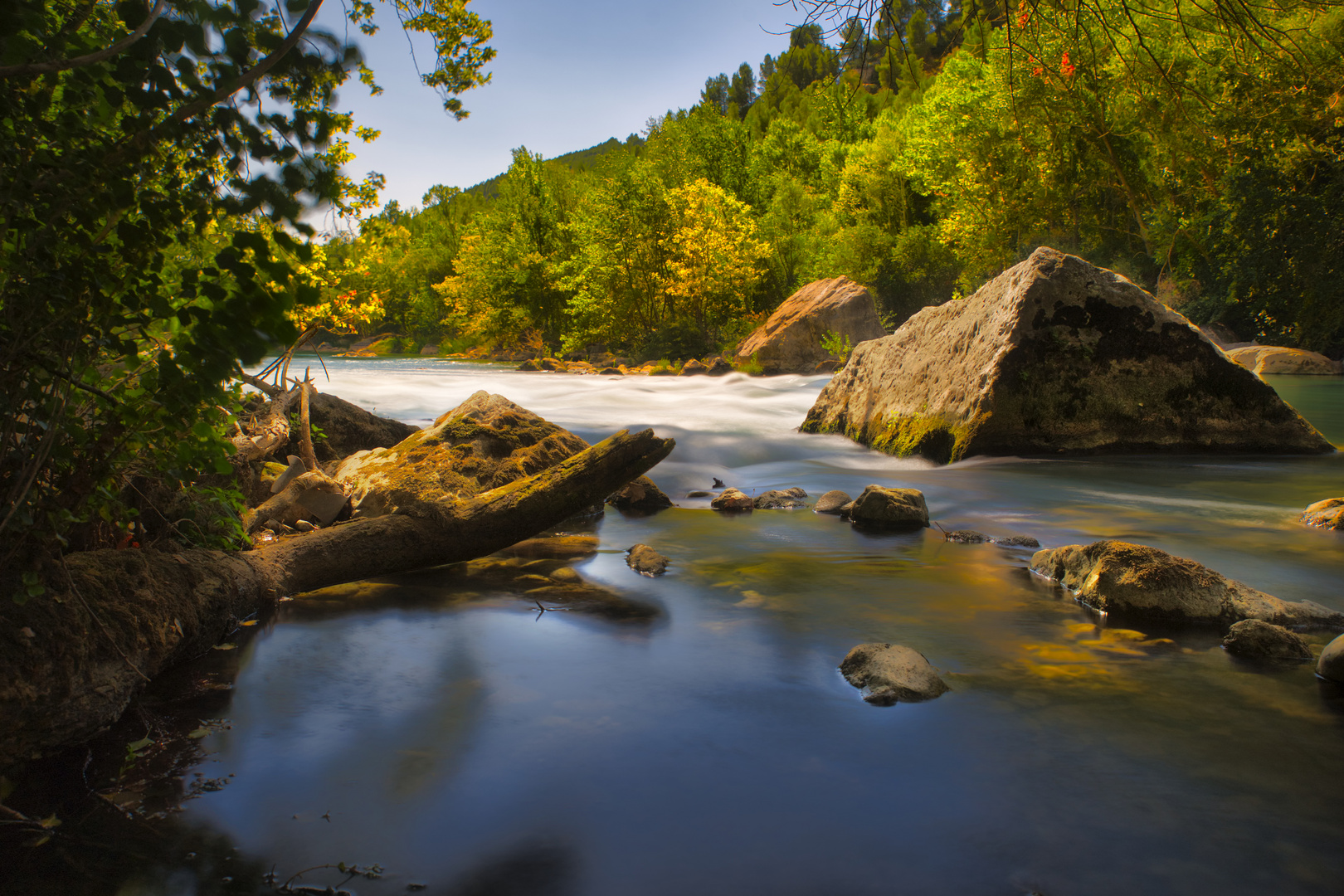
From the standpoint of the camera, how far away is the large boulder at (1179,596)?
466 cm

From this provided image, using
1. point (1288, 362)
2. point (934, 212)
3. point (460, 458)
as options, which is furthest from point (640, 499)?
point (934, 212)

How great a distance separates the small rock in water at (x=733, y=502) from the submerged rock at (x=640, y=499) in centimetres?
54

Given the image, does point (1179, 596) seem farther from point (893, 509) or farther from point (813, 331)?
point (813, 331)

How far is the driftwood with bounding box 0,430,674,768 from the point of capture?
3061 mm

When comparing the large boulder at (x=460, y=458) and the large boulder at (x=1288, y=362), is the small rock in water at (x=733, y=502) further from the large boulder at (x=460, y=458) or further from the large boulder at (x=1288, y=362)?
the large boulder at (x=1288, y=362)

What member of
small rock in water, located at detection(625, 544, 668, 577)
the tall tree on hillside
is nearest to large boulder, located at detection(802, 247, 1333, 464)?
small rock in water, located at detection(625, 544, 668, 577)

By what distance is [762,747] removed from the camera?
3549mm

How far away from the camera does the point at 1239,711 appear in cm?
366

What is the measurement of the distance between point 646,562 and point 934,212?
41.0 metres

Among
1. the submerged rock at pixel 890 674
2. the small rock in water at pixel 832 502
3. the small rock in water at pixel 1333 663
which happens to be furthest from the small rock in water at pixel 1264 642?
the small rock in water at pixel 832 502

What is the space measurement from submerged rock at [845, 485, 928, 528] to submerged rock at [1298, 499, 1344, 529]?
3.41 m

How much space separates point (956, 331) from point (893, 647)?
773 centimetres

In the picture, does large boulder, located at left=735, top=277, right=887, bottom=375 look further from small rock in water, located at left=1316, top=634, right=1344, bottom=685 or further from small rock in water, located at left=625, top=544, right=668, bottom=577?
small rock in water, located at left=1316, top=634, right=1344, bottom=685

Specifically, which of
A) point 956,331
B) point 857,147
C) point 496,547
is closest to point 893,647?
point 496,547
